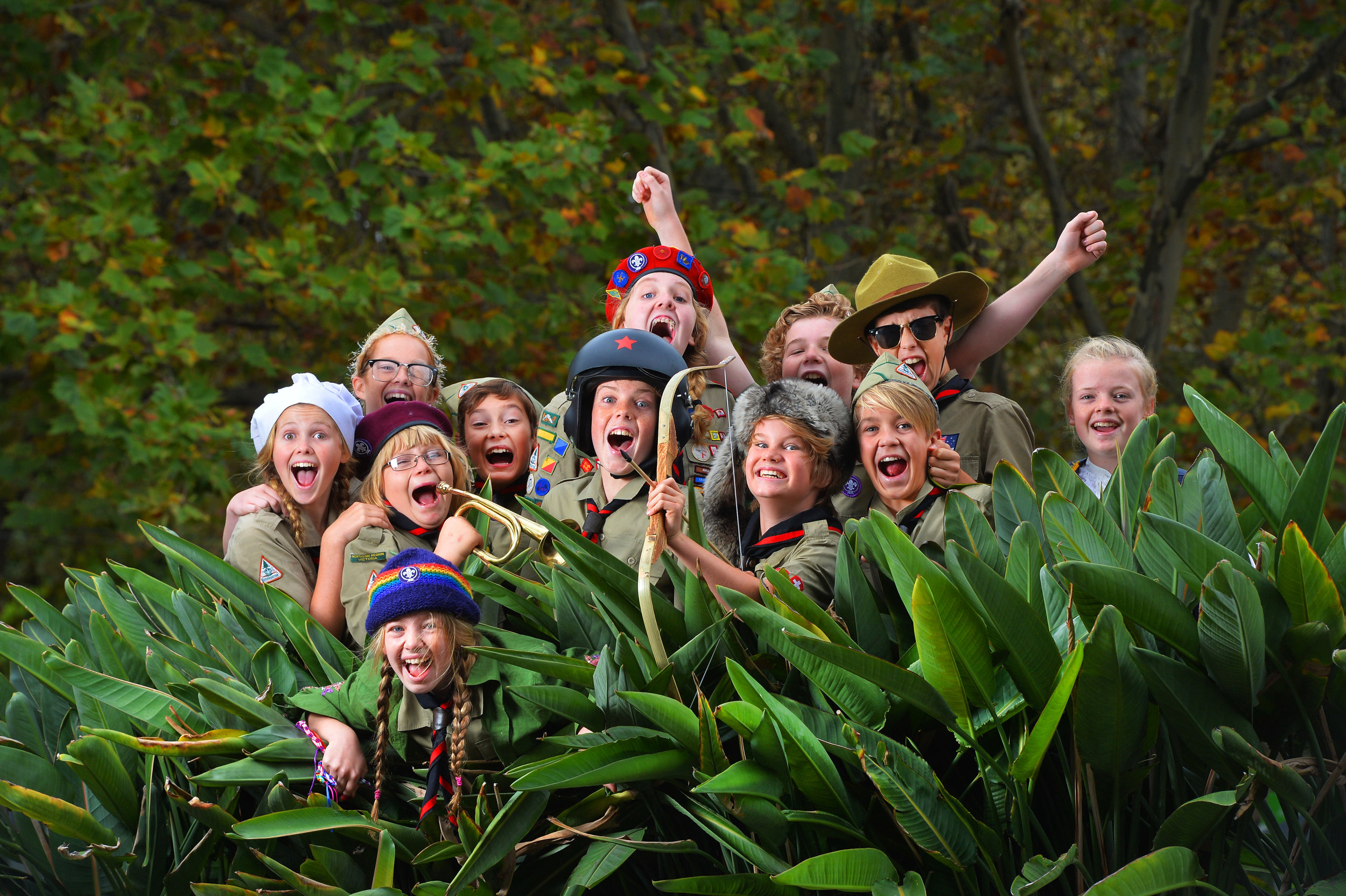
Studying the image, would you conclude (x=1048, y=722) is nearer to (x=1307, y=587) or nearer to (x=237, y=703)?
(x=1307, y=587)

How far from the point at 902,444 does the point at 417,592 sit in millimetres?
1273

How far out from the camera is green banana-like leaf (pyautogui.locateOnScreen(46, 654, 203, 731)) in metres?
2.49

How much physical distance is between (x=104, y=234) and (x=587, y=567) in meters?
6.51

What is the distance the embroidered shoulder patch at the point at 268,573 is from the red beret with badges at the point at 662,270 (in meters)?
1.32

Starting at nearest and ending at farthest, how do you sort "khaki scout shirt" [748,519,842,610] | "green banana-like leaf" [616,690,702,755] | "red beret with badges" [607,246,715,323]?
1. "green banana-like leaf" [616,690,702,755]
2. "khaki scout shirt" [748,519,842,610]
3. "red beret with badges" [607,246,715,323]

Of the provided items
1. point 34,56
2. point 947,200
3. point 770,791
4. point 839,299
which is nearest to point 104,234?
point 34,56

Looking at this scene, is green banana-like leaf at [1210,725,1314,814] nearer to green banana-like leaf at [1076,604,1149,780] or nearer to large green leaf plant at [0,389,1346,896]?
large green leaf plant at [0,389,1346,896]

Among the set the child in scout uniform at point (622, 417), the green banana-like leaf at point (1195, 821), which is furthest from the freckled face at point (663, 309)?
the green banana-like leaf at point (1195, 821)

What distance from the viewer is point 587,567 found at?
7.69 ft

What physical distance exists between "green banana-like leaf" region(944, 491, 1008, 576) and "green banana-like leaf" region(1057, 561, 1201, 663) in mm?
355

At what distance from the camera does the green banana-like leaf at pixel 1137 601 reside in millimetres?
1829

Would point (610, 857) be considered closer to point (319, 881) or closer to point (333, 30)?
point (319, 881)

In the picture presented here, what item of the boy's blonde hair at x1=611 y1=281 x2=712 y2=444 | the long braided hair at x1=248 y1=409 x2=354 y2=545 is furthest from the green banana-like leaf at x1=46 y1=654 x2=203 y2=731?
the boy's blonde hair at x1=611 y1=281 x2=712 y2=444

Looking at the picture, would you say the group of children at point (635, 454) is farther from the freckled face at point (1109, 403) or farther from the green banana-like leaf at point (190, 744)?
the green banana-like leaf at point (190, 744)
